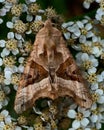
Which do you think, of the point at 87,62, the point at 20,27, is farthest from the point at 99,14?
the point at 20,27

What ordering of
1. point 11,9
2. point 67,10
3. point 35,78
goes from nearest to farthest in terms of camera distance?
1. point 35,78
2. point 11,9
3. point 67,10

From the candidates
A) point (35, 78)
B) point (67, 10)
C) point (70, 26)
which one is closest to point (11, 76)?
point (35, 78)

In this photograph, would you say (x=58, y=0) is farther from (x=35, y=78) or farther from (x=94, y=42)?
(x=35, y=78)

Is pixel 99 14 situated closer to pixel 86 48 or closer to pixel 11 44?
pixel 86 48

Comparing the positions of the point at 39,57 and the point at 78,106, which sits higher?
the point at 39,57

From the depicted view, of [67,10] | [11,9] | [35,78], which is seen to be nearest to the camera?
[35,78]

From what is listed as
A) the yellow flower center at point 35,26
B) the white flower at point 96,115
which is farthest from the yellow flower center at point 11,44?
the white flower at point 96,115

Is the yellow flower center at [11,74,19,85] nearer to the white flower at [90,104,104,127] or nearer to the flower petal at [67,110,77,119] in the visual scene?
the flower petal at [67,110,77,119]
